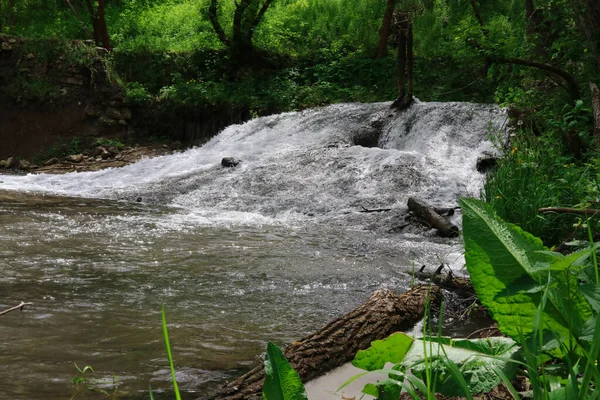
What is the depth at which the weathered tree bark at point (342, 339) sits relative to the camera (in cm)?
272

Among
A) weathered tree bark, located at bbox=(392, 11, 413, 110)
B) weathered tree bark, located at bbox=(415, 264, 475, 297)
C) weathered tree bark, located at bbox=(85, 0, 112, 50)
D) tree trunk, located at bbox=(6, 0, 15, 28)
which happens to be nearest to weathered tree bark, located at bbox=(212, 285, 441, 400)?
weathered tree bark, located at bbox=(415, 264, 475, 297)

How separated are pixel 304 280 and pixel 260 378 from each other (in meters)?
3.23

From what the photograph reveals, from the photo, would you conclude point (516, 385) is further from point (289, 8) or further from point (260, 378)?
point (289, 8)

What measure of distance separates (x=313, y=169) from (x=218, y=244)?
562cm

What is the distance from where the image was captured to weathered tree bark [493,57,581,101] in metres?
6.68

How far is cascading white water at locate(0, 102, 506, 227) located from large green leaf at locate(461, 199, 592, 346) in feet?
28.0

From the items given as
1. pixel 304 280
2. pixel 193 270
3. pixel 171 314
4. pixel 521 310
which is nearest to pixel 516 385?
pixel 521 310

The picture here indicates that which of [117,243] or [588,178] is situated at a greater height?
[588,178]

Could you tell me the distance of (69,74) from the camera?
19.6 m

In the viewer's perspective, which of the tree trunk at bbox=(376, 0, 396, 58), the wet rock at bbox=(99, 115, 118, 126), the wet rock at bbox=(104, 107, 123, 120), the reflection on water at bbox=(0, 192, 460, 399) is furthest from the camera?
the tree trunk at bbox=(376, 0, 396, 58)

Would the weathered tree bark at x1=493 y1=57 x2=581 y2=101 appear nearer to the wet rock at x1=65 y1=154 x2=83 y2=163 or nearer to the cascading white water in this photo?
the cascading white water

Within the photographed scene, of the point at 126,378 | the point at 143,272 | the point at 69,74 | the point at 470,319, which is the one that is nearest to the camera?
the point at 126,378

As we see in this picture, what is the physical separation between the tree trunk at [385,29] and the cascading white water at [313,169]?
5452 mm

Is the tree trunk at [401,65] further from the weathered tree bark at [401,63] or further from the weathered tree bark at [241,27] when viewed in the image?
the weathered tree bark at [241,27]
